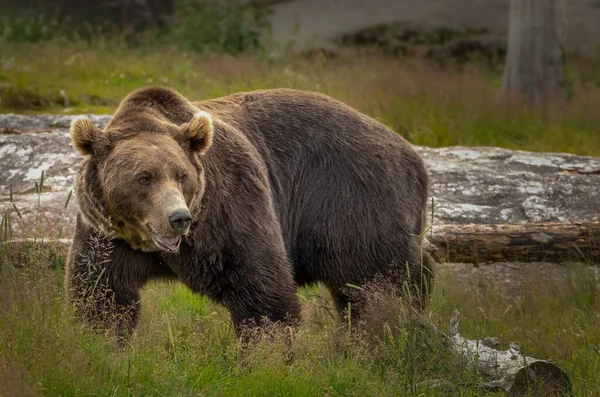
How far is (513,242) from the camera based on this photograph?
6.82 metres

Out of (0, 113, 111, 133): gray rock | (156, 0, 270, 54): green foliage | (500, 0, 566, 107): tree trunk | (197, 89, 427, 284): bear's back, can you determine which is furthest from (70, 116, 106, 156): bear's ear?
(156, 0, 270, 54): green foliage

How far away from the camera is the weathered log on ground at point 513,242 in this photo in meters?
6.83

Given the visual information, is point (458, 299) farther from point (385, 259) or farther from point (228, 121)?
point (228, 121)

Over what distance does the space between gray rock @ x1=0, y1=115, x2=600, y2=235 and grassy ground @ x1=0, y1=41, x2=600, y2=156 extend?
1318 millimetres

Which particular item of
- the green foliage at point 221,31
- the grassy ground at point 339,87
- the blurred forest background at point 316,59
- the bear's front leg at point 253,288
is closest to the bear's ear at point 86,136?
the bear's front leg at point 253,288

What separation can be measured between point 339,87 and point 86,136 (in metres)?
7.08

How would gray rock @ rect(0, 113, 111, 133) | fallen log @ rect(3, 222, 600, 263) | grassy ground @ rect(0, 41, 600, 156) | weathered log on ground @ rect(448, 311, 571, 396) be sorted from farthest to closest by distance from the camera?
1. grassy ground @ rect(0, 41, 600, 156)
2. gray rock @ rect(0, 113, 111, 133)
3. fallen log @ rect(3, 222, 600, 263)
4. weathered log on ground @ rect(448, 311, 571, 396)

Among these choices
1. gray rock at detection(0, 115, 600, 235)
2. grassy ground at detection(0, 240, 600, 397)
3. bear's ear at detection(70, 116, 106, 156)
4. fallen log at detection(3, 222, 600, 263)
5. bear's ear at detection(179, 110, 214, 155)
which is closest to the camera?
grassy ground at detection(0, 240, 600, 397)

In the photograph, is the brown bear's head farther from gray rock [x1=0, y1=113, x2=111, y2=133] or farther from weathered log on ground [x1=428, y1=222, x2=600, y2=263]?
gray rock [x1=0, y1=113, x2=111, y2=133]

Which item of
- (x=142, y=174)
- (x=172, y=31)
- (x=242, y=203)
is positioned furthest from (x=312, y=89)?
(x=142, y=174)

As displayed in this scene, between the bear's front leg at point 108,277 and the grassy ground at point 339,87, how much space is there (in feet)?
16.2

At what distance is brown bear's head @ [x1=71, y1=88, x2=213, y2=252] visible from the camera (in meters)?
4.79

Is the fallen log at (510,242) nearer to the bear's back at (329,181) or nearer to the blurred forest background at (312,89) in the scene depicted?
the blurred forest background at (312,89)

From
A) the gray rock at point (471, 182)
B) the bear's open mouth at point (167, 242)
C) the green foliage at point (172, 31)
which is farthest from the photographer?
the green foliage at point (172, 31)
